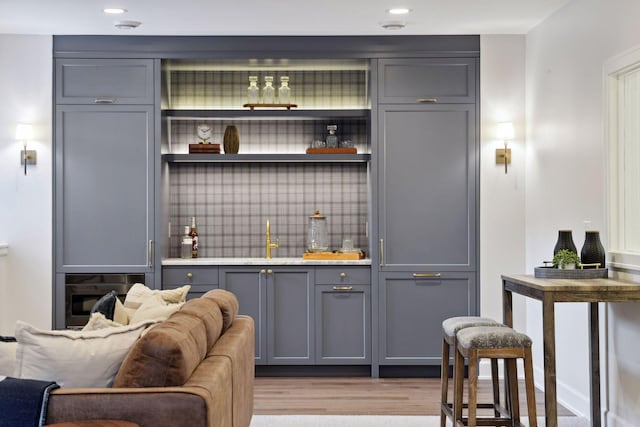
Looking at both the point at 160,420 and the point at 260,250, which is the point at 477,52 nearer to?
the point at 260,250

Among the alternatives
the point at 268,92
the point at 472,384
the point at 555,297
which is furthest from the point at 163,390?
the point at 268,92

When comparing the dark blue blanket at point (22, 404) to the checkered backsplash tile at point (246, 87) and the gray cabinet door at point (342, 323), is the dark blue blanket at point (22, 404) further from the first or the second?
the checkered backsplash tile at point (246, 87)

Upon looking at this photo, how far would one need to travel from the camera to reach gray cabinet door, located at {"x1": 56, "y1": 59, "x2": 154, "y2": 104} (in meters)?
6.16

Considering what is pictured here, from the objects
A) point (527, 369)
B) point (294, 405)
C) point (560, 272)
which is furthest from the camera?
point (294, 405)

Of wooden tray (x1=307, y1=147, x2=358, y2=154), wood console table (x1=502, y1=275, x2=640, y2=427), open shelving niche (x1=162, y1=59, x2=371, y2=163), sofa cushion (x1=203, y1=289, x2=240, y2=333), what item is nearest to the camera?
sofa cushion (x1=203, y1=289, x2=240, y2=333)

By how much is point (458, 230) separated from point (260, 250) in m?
1.67

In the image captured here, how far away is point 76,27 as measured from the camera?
5.90 m

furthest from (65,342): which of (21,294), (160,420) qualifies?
(21,294)

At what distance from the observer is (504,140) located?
6145 millimetres

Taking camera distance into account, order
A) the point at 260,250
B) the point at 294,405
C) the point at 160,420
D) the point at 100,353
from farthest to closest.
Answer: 1. the point at 260,250
2. the point at 294,405
3. the point at 100,353
4. the point at 160,420

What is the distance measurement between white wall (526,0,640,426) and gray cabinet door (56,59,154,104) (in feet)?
9.57

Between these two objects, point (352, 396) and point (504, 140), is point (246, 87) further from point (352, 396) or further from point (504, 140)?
point (352, 396)

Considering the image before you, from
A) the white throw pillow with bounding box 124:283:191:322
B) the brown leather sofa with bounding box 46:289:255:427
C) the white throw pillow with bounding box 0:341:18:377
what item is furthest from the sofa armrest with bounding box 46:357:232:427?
the white throw pillow with bounding box 124:283:191:322

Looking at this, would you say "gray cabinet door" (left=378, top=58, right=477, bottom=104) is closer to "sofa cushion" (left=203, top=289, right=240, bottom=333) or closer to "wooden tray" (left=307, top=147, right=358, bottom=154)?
"wooden tray" (left=307, top=147, right=358, bottom=154)
